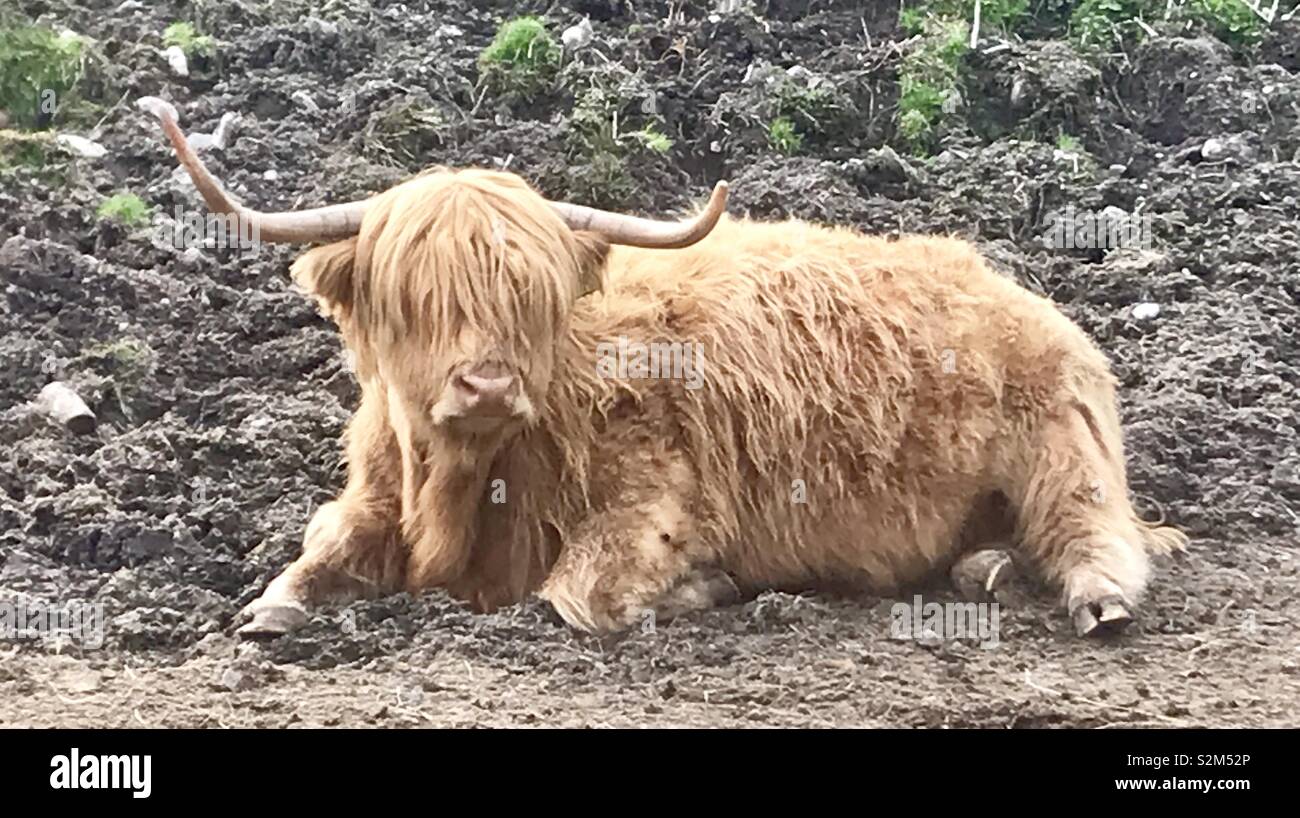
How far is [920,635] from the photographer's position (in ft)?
9.83

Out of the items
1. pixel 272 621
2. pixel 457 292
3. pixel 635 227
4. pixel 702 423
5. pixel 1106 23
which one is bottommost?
pixel 272 621

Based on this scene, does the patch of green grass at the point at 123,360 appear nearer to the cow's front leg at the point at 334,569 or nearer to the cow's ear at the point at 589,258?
the cow's front leg at the point at 334,569

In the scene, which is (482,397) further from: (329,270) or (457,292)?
(329,270)

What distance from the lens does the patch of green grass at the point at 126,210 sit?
122 inches

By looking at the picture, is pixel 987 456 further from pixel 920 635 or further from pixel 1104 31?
pixel 1104 31

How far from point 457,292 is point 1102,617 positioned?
1.09 metres

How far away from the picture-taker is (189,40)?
313cm

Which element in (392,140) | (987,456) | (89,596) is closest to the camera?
(89,596)

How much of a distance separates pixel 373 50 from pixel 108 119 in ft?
1.41

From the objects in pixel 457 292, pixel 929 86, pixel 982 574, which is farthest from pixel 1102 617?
pixel 457 292

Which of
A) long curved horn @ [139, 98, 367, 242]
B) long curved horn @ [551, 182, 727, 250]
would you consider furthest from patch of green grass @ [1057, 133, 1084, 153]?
long curved horn @ [139, 98, 367, 242]

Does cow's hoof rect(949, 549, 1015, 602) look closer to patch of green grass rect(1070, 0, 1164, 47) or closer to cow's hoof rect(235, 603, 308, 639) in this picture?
patch of green grass rect(1070, 0, 1164, 47)
